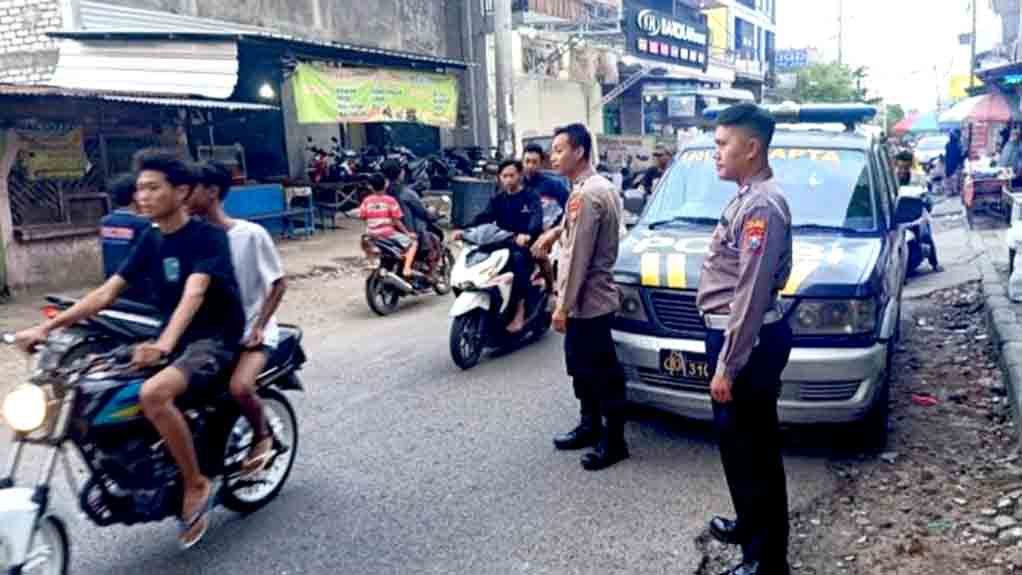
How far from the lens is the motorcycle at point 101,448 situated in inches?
125

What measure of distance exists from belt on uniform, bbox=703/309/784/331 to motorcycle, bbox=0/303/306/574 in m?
2.17

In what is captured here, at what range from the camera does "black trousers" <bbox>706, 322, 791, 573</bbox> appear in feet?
10.9

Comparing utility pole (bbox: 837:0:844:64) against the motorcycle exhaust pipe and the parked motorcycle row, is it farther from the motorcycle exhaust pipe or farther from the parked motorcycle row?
the motorcycle exhaust pipe

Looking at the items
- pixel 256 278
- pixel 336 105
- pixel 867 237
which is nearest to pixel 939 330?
pixel 867 237

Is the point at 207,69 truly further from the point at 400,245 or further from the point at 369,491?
the point at 369,491

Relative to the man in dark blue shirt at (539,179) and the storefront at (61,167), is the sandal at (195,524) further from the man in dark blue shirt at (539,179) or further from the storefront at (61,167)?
the storefront at (61,167)

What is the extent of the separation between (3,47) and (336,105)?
18.1 feet

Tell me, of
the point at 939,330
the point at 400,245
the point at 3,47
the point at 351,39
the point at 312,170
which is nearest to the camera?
the point at 939,330

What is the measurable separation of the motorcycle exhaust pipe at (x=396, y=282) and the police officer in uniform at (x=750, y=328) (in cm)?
634

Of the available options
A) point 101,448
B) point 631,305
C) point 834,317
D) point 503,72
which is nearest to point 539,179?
point 631,305

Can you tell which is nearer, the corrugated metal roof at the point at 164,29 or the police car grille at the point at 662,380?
the police car grille at the point at 662,380

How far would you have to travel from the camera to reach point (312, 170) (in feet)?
56.8

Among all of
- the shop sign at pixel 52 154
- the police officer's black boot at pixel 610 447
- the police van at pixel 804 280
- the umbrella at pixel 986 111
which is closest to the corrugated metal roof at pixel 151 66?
the shop sign at pixel 52 154

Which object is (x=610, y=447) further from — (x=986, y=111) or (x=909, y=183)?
(x=986, y=111)
